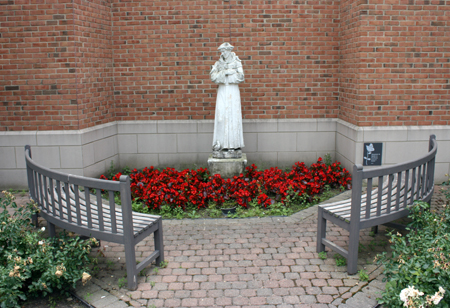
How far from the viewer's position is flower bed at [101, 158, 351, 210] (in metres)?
6.14

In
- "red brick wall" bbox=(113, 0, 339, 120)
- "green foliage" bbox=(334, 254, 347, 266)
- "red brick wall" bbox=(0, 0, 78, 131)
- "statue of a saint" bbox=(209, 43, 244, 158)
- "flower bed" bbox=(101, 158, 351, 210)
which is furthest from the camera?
"red brick wall" bbox=(113, 0, 339, 120)

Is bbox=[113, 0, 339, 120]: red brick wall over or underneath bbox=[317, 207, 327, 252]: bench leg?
over

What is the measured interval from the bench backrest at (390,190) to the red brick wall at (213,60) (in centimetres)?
227

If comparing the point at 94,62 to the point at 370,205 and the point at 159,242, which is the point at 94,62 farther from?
the point at 370,205

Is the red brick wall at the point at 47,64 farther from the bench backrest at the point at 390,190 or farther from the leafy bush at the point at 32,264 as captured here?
the bench backrest at the point at 390,190

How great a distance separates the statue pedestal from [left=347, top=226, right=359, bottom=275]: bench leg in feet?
9.99

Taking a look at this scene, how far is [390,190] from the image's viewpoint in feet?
13.6

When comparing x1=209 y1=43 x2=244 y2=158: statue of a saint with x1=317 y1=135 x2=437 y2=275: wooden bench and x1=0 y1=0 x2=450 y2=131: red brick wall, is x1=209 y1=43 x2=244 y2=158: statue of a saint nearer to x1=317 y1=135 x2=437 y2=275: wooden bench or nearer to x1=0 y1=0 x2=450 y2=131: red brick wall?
x1=0 y1=0 x2=450 y2=131: red brick wall

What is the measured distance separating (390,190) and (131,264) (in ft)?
9.05

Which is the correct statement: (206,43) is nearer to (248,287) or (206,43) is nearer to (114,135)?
(114,135)

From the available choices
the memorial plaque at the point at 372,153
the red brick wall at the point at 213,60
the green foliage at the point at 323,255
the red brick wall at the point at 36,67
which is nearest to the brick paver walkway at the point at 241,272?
the green foliage at the point at 323,255

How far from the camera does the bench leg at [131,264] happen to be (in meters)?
3.79

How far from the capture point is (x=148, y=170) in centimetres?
754

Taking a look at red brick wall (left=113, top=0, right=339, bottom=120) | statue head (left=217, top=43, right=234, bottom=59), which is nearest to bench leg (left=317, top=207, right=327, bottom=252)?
statue head (left=217, top=43, right=234, bottom=59)
